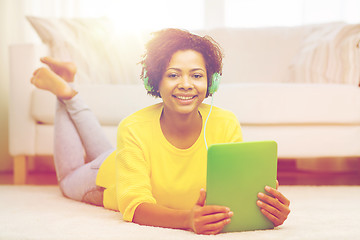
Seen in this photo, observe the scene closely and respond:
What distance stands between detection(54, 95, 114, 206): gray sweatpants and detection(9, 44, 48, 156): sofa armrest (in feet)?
1.43

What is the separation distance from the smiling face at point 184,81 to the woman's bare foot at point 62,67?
77 centimetres

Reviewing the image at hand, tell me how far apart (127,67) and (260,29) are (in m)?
0.83

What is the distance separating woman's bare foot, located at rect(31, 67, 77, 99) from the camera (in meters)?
1.68

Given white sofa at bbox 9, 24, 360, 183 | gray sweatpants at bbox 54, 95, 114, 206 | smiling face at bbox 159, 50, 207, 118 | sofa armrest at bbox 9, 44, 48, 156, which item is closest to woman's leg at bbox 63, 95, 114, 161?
gray sweatpants at bbox 54, 95, 114, 206

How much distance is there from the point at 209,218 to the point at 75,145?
34.1 inches

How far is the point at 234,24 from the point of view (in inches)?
123

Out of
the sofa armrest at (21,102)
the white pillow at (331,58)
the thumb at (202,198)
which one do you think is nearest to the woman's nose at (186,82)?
the thumb at (202,198)

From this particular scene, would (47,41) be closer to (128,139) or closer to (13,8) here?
(13,8)

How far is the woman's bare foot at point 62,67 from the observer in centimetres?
178

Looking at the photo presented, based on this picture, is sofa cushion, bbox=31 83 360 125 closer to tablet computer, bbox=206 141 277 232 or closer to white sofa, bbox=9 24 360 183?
white sofa, bbox=9 24 360 183

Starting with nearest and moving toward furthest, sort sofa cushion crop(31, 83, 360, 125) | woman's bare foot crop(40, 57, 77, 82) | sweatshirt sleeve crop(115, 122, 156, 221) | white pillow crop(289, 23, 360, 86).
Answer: sweatshirt sleeve crop(115, 122, 156, 221)
woman's bare foot crop(40, 57, 77, 82)
sofa cushion crop(31, 83, 360, 125)
white pillow crop(289, 23, 360, 86)

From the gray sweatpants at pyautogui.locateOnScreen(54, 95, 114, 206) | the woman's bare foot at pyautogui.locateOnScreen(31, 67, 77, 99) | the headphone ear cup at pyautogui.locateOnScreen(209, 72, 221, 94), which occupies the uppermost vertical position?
the headphone ear cup at pyautogui.locateOnScreen(209, 72, 221, 94)

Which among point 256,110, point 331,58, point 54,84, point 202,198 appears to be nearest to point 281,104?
point 256,110

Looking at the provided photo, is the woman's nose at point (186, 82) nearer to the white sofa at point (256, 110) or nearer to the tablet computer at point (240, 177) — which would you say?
the tablet computer at point (240, 177)
